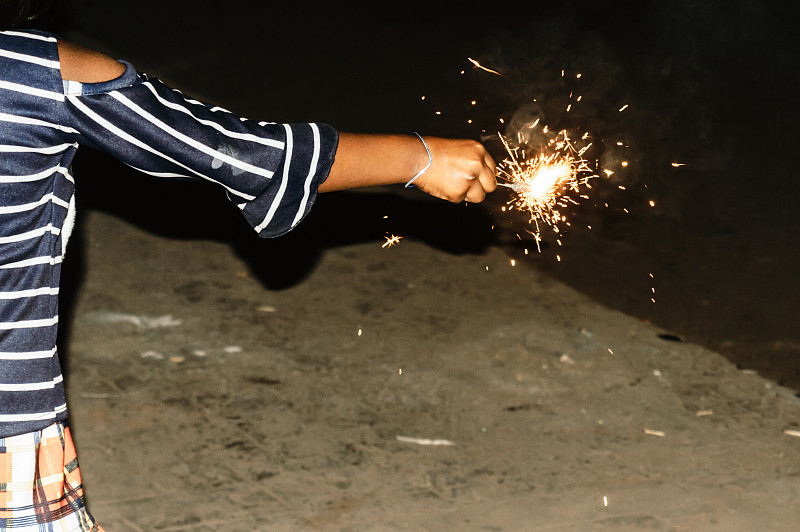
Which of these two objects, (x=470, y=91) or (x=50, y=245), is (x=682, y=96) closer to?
(x=470, y=91)

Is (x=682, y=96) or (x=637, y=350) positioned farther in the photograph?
(x=682, y=96)

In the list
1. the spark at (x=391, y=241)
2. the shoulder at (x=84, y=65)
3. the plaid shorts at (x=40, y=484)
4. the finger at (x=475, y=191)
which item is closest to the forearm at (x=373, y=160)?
the finger at (x=475, y=191)

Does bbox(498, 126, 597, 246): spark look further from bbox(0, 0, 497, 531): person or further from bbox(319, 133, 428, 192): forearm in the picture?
bbox(0, 0, 497, 531): person

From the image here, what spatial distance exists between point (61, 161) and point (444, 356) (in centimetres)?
248

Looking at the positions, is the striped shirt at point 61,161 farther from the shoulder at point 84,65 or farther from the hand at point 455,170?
the hand at point 455,170

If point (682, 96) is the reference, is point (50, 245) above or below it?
below

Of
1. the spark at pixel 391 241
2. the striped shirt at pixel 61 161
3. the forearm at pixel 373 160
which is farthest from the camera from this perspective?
the spark at pixel 391 241

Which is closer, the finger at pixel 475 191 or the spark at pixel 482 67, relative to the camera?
the finger at pixel 475 191

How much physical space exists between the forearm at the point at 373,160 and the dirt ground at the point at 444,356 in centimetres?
142

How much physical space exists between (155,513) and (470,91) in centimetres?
498

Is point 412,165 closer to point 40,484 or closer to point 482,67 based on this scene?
point 40,484

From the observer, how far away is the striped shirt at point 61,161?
4.14 feet

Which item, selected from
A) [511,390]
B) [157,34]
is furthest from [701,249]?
[157,34]

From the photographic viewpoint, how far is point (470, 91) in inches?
285
